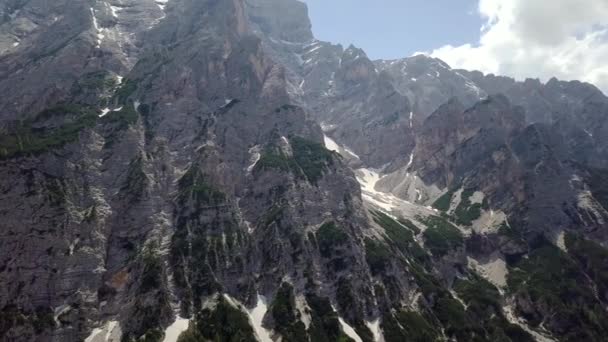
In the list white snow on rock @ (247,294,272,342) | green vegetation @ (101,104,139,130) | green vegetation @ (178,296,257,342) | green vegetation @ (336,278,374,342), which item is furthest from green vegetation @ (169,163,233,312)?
green vegetation @ (336,278,374,342)

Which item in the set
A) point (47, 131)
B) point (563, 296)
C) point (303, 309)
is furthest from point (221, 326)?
point (563, 296)

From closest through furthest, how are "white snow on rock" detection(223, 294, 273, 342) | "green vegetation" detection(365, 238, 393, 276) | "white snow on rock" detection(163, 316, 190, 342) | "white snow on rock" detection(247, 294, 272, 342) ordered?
"white snow on rock" detection(163, 316, 190, 342) → "white snow on rock" detection(247, 294, 272, 342) → "white snow on rock" detection(223, 294, 273, 342) → "green vegetation" detection(365, 238, 393, 276)

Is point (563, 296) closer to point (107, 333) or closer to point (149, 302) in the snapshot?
point (149, 302)

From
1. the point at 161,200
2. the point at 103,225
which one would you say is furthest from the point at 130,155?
the point at 103,225

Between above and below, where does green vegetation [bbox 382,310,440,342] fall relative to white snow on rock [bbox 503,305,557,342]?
below

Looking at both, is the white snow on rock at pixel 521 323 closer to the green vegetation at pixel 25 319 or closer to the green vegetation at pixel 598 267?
the green vegetation at pixel 598 267

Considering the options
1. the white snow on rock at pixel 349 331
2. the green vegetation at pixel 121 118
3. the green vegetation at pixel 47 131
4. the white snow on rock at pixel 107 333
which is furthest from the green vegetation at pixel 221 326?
the green vegetation at pixel 121 118

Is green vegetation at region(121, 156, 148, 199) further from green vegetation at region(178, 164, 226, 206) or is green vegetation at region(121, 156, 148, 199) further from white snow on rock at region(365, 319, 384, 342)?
white snow on rock at region(365, 319, 384, 342)

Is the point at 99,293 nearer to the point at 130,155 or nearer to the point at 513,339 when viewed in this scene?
the point at 130,155
